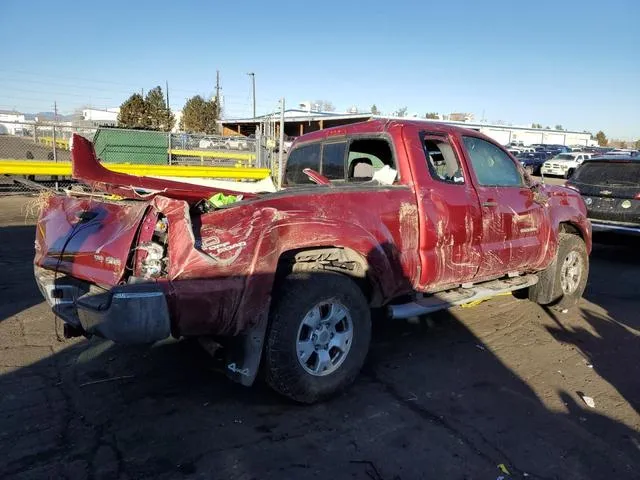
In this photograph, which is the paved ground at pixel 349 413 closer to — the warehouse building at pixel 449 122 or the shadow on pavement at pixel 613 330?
the shadow on pavement at pixel 613 330

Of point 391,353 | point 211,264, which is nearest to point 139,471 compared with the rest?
point 211,264

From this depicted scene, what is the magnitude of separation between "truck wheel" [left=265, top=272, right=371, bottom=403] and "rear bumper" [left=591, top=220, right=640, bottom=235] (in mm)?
6881

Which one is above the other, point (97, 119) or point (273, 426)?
point (97, 119)

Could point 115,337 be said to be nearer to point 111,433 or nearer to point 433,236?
point 111,433

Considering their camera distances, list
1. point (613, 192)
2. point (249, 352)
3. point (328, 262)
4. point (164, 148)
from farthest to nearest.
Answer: point (164, 148) → point (613, 192) → point (328, 262) → point (249, 352)

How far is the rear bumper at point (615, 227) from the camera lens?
28.9 ft

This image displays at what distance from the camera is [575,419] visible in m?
3.59

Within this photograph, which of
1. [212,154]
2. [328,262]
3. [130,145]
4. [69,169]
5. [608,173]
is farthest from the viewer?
[212,154]

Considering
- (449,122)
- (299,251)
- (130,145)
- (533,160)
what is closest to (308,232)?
(299,251)

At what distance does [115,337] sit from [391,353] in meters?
2.48

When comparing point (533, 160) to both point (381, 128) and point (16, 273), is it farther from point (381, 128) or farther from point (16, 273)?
point (16, 273)

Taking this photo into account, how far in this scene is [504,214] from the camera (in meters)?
4.98

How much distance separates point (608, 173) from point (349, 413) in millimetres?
8271

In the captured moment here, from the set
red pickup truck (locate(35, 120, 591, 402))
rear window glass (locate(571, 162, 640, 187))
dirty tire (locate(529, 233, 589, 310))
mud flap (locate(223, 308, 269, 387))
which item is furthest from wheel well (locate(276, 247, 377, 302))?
rear window glass (locate(571, 162, 640, 187))
